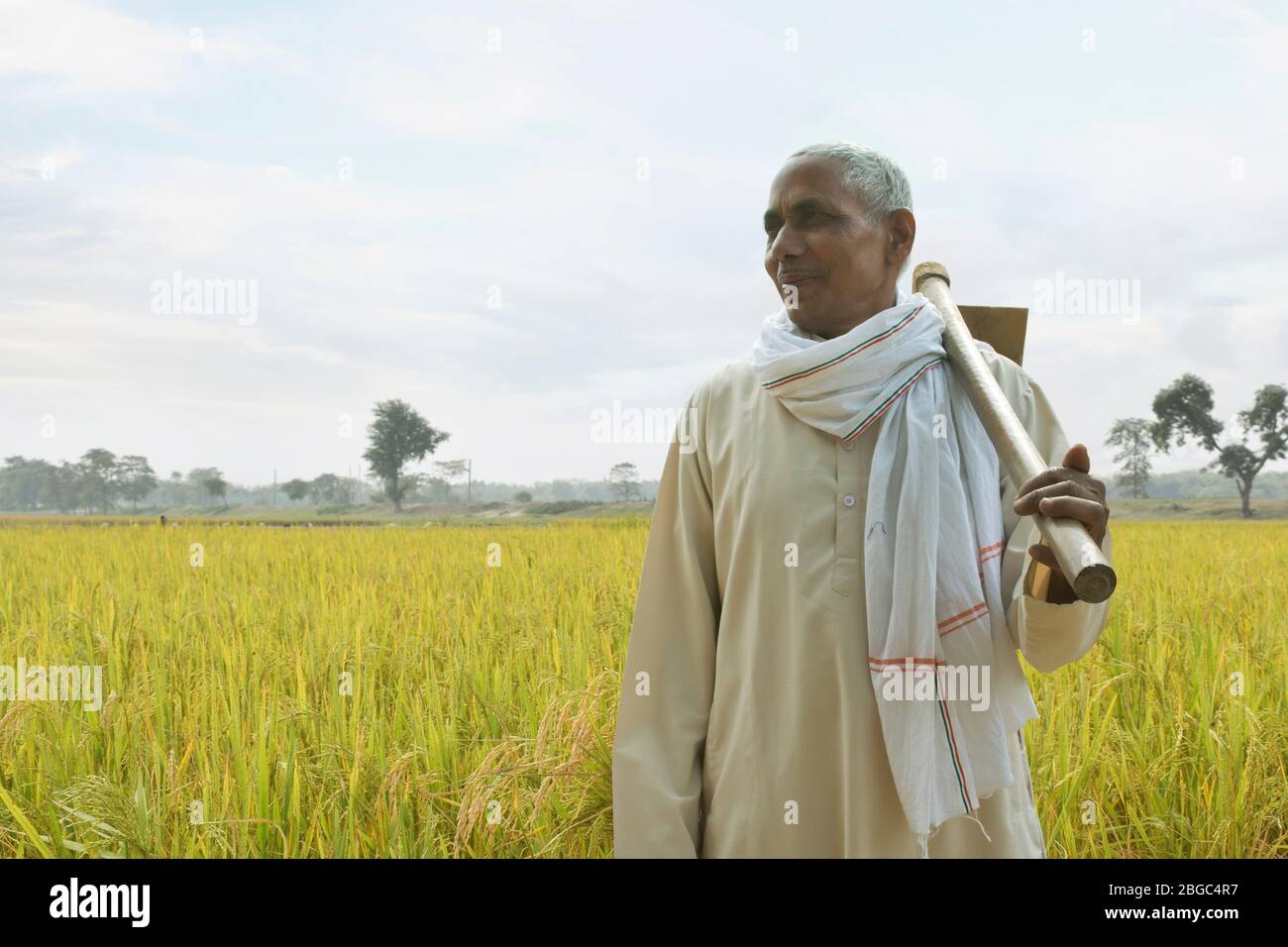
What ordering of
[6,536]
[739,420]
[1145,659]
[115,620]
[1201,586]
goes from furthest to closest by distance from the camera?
[6,536], [1201,586], [115,620], [1145,659], [739,420]

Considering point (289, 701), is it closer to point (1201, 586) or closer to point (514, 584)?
point (514, 584)

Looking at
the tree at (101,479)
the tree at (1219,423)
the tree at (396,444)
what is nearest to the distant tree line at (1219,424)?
the tree at (1219,423)

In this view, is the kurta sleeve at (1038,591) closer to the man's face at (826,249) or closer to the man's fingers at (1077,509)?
the man's fingers at (1077,509)

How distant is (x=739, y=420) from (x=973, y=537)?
1.49ft

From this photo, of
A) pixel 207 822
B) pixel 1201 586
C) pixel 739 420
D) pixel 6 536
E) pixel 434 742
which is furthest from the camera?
pixel 6 536

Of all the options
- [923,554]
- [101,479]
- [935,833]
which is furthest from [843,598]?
[101,479]

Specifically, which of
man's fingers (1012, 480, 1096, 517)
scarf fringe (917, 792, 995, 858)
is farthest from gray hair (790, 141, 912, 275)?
scarf fringe (917, 792, 995, 858)

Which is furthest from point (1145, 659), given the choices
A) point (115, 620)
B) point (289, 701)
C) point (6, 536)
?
point (6, 536)

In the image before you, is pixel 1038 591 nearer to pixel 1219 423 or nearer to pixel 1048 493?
pixel 1048 493

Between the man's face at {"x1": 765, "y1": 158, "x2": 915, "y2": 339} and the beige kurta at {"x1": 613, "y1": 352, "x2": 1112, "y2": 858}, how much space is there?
198 millimetres

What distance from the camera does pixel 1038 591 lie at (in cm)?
139

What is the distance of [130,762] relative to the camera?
9.84 feet

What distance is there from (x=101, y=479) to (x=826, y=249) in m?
86.0

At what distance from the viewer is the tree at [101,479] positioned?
245ft
